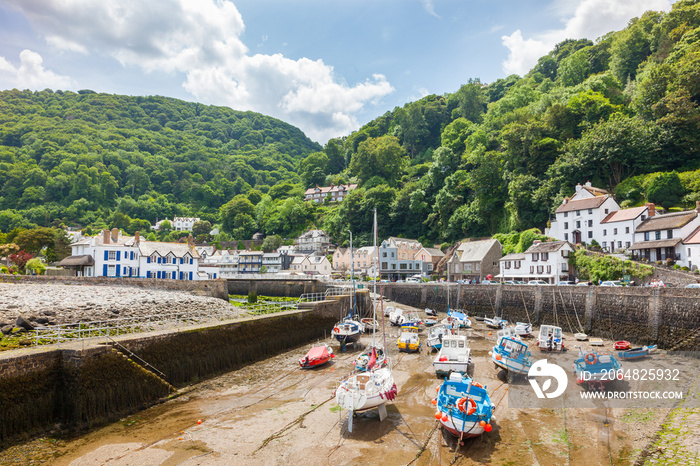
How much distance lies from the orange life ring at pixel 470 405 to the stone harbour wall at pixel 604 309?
1962 cm

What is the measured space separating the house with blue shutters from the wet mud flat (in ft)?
116

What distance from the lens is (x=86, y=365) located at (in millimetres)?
13258

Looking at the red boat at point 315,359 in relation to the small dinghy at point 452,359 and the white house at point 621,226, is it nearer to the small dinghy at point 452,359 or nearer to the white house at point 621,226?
the small dinghy at point 452,359

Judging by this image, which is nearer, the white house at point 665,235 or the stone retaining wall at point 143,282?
the white house at point 665,235

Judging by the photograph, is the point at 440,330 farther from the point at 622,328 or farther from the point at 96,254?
the point at 96,254

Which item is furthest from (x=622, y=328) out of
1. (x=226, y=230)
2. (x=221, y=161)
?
(x=221, y=161)

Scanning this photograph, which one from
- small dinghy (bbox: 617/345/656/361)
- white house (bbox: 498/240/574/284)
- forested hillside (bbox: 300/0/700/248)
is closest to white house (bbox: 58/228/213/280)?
white house (bbox: 498/240/574/284)

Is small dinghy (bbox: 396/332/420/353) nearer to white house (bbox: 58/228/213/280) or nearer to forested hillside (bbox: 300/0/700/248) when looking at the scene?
white house (bbox: 58/228/213/280)

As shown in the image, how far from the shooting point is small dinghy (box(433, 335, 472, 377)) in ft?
63.7

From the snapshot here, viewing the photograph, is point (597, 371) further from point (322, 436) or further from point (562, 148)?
point (562, 148)

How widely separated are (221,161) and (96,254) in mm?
149443

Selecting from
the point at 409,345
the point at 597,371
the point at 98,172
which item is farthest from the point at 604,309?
the point at 98,172

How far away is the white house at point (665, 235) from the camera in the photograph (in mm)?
34781

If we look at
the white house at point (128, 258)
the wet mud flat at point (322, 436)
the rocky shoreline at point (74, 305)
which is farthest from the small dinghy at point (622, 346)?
the white house at point (128, 258)
